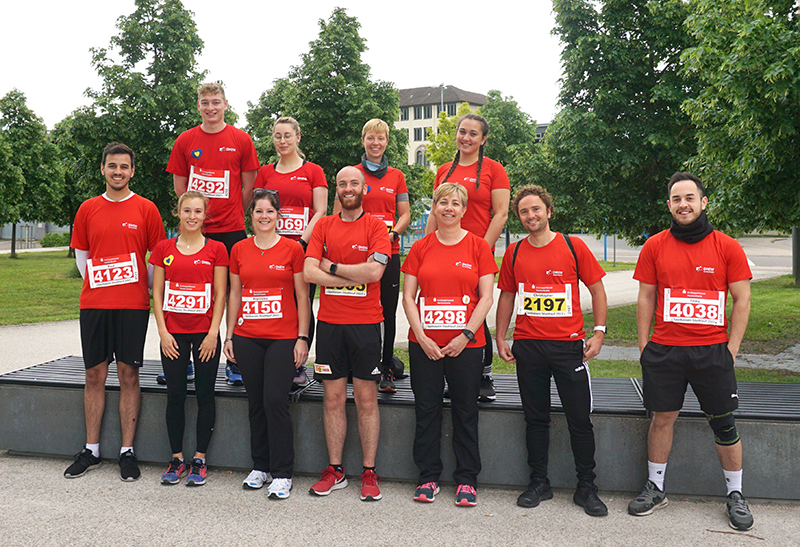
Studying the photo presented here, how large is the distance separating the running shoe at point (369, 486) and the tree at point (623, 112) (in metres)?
9.86

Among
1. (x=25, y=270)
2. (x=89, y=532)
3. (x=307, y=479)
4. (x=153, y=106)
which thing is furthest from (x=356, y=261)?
(x=25, y=270)

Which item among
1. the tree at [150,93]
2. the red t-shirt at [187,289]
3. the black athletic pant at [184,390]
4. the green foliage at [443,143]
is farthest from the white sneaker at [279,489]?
the green foliage at [443,143]

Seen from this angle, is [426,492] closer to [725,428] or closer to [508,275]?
[508,275]

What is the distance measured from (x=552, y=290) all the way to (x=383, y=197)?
1585mm

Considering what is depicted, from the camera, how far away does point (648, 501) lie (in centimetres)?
429

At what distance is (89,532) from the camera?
398cm

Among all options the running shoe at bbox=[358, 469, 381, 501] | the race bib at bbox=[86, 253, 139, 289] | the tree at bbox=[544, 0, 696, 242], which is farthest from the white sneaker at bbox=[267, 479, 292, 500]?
the tree at bbox=[544, 0, 696, 242]

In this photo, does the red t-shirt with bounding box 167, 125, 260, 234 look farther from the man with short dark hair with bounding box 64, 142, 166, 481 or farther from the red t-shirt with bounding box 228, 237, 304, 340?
the red t-shirt with bounding box 228, 237, 304, 340

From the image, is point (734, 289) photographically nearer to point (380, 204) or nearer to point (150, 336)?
point (380, 204)

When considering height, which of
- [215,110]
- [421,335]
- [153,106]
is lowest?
[421,335]

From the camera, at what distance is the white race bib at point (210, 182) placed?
537 centimetres

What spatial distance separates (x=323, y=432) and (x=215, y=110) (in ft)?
8.81

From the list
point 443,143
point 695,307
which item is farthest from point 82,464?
point 443,143

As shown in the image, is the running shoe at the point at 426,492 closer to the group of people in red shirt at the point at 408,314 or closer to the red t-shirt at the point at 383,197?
the group of people in red shirt at the point at 408,314
